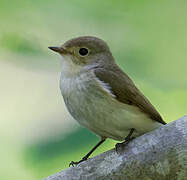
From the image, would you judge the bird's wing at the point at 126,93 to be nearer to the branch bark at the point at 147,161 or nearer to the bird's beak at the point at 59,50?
the bird's beak at the point at 59,50

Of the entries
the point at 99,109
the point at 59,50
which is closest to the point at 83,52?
the point at 59,50

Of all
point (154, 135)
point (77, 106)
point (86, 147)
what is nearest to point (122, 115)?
point (77, 106)

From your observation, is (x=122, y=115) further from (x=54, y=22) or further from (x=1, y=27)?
(x=1, y=27)

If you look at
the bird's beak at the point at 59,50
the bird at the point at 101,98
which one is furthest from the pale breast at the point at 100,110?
the bird's beak at the point at 59,50

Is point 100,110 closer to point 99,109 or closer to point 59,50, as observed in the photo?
point 99,109

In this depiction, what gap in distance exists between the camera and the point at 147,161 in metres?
2.00

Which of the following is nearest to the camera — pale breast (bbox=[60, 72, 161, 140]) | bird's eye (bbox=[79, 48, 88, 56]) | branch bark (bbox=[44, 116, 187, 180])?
branch bark (bbox=[44, 116, 187, 180])

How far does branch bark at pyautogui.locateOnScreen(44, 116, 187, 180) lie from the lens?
1.93m

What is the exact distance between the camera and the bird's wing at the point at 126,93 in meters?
2.85

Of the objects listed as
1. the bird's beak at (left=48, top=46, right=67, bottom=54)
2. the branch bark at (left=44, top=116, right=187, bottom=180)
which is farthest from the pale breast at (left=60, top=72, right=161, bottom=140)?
the branch bark at (left=44, top=116, right=187, bottom=180)

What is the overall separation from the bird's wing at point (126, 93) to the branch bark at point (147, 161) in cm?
71

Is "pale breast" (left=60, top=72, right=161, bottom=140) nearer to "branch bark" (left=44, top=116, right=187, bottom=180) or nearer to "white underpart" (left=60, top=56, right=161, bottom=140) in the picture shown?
"white underpart" (left=60, top=56, right=161, bottom=140)

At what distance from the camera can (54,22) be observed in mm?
2172

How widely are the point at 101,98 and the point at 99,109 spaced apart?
0.09m
